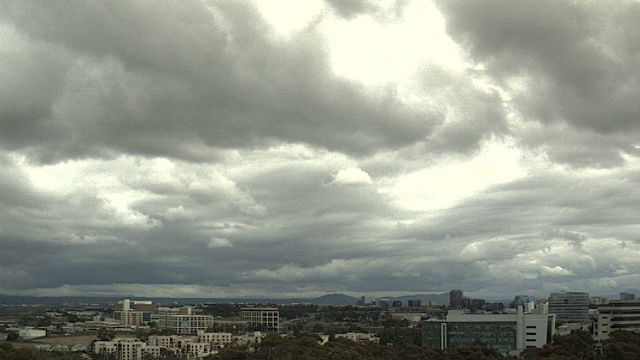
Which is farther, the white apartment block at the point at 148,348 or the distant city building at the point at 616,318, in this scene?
the white apartment block at the point at 148,348

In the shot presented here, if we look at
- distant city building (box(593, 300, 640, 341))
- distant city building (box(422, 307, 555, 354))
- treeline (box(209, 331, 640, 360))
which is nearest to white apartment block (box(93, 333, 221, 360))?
treeline (box(209, 331, 640, 360))

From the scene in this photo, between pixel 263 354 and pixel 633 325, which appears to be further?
pixel 633 325

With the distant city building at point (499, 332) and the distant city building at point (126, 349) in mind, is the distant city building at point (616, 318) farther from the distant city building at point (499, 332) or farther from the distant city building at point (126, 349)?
the distant city building at point (126, 349)

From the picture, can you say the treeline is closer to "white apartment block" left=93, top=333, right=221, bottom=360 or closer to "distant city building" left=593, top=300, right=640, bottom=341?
"distant city building" left=593, top=300, right=640, bottom=341

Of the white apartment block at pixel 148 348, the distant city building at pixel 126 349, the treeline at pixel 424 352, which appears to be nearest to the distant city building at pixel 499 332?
the treeline at pixel 424 352

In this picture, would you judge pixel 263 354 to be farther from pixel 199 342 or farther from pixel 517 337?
pixel 199 342

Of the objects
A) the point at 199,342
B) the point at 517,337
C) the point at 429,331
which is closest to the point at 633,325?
the point at 517,337
